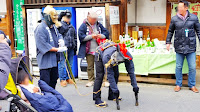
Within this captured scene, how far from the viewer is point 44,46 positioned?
562 cm

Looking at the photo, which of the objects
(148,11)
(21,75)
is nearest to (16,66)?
(21,75)

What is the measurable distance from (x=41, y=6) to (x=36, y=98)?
16.1ft

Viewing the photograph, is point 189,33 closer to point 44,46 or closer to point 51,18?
point 51,18

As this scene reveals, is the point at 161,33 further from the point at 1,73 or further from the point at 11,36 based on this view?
the point at 1,73

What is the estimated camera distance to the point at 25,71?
15.3 ft

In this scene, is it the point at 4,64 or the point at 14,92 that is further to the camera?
the point at 14,92

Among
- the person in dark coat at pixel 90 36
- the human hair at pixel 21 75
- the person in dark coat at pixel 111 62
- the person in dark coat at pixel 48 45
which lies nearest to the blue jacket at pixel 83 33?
A: the person in dark coat at pixel 90 36

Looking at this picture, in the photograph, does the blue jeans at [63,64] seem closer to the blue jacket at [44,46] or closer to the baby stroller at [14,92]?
the blue jacket at [44,46]

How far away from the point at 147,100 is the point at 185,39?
5.58 ft

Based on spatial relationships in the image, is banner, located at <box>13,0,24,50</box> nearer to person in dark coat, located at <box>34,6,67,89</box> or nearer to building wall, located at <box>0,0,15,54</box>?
building wall, located at <box>0,0,15,54</box>

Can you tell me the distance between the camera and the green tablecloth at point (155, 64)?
24.2 feet

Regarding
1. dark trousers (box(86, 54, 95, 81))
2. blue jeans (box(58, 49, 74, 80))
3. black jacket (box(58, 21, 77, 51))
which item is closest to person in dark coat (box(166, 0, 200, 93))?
dark trousers (box(86, 54, 95, 81))

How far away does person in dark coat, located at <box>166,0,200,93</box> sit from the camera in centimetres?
683

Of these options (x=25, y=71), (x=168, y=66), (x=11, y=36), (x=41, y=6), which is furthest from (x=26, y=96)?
(x=11, y=36)
